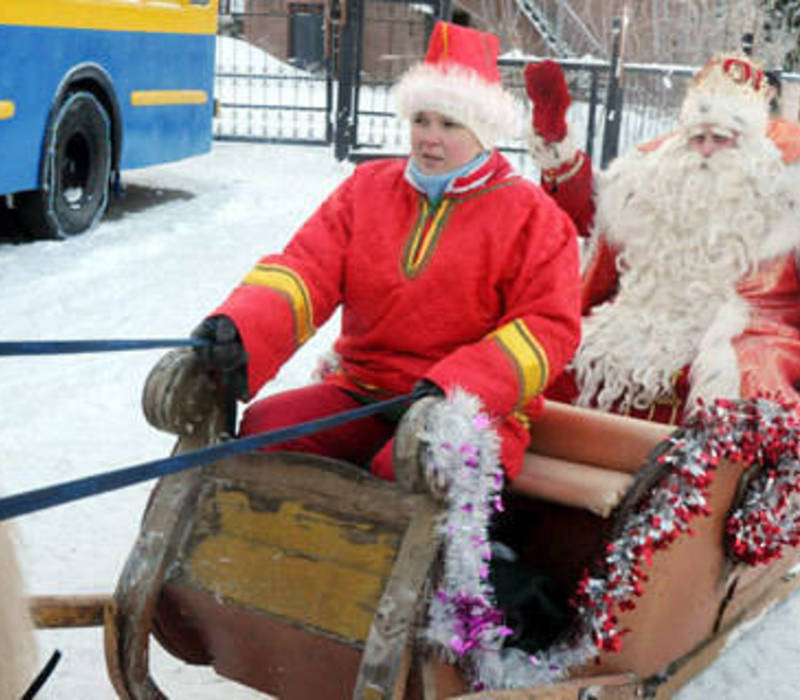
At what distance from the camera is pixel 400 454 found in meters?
1.82

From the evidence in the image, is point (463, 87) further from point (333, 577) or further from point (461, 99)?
point (333, 577)

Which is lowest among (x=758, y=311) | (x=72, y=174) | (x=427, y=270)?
(x=72, y=174)

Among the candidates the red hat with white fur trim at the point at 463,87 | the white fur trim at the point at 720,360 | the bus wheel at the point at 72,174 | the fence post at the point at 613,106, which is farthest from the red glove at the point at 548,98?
the fence post at the point at 613,106

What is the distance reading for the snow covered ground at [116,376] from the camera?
2.74 meters

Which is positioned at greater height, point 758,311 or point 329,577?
point 758,311

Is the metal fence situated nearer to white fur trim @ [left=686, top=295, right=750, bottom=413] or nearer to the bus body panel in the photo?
the bus body panel

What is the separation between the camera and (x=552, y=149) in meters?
3.69

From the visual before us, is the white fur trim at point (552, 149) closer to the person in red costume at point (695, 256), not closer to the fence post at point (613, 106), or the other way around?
the person in red costume at point (695, 256)

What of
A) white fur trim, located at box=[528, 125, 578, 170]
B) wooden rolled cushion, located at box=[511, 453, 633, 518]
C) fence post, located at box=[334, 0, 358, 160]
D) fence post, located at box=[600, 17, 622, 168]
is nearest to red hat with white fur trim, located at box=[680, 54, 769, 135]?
white fur trim, located at box=[528, 125, 578, 170]

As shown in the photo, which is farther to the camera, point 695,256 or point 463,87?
point 695,256

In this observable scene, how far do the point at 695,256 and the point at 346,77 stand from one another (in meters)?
8.51

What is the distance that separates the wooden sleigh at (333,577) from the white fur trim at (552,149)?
1493 mm

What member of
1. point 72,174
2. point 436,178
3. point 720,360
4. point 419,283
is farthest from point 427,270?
point 72,174

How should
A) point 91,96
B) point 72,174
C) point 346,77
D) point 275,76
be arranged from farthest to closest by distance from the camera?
1. point 275,76
2. point 346,77
3. point 72,174
4. point 91,96
